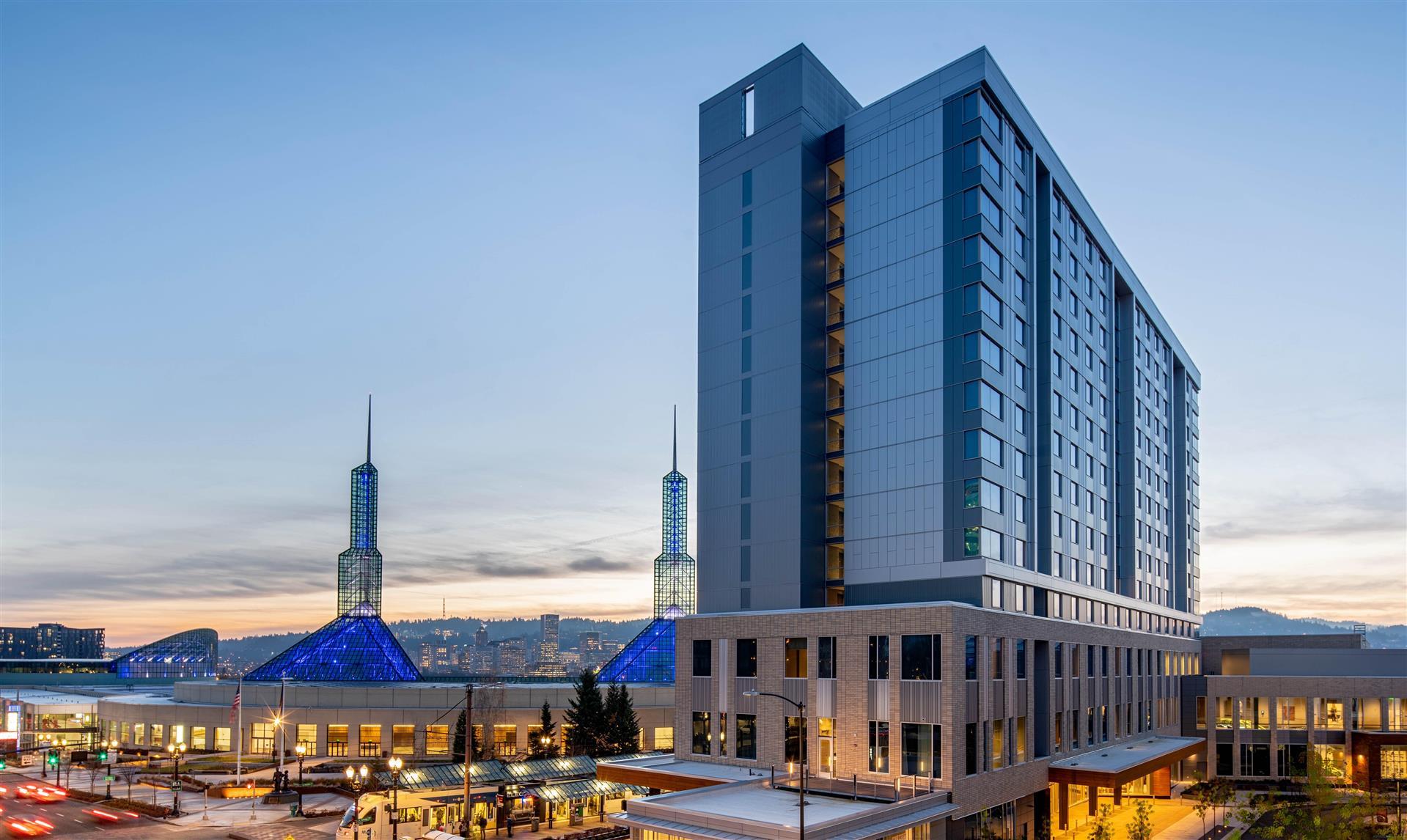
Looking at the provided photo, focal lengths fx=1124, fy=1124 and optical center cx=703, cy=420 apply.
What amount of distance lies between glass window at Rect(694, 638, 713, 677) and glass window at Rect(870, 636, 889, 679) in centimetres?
1197

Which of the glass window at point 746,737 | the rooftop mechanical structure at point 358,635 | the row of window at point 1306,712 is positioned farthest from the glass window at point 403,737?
the row of window at point 1306,712

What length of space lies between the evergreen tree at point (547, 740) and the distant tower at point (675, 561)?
3054cm

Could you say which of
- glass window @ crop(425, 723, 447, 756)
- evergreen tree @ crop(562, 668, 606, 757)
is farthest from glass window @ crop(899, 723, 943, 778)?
glass window @ crop(425, 723, 447, 756)

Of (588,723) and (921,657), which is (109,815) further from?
(921,657)

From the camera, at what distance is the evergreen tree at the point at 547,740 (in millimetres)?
102125

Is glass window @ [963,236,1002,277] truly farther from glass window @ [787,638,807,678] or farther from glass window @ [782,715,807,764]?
glass window @ [782,715,807,764]

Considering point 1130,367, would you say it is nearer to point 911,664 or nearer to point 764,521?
point 764,521

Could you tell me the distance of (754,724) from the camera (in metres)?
67.4

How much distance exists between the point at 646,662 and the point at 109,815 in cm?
6291

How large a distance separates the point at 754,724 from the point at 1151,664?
162ft

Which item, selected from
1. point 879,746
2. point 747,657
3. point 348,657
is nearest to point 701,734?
point 747,657

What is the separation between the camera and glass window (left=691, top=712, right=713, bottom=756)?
7011 cm

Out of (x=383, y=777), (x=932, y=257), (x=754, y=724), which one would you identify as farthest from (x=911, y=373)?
(x=383, y=777)

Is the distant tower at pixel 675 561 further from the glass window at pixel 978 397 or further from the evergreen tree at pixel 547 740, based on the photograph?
the glass window at pixel 978 397
